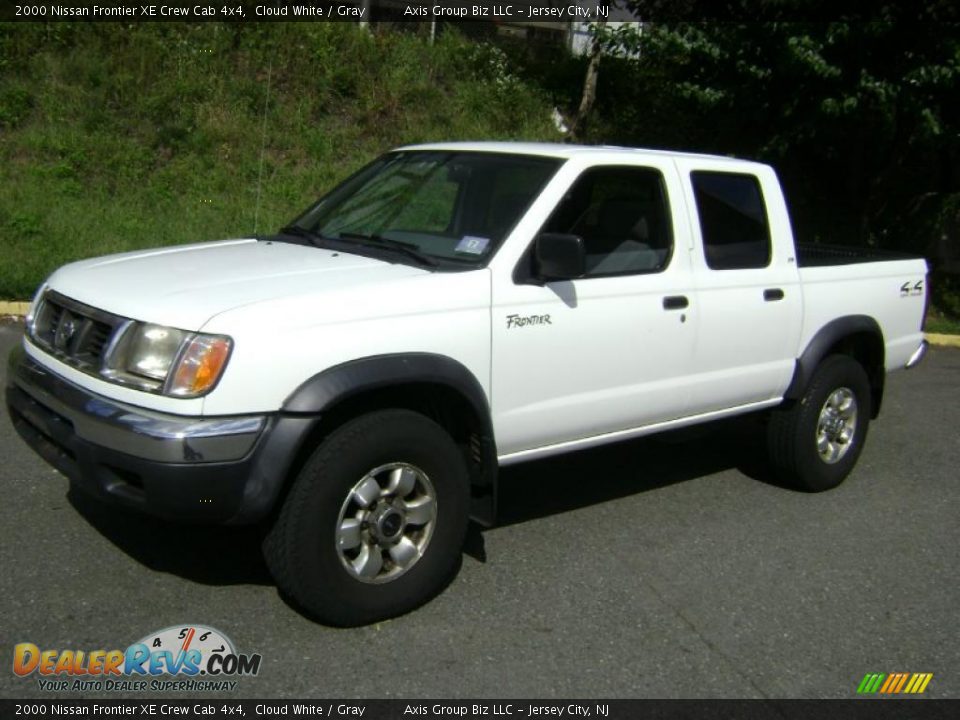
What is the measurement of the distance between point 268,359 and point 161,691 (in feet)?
3.85

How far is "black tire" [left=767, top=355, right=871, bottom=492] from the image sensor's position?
567cm

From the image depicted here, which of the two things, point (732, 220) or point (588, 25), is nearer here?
point (732, 220)

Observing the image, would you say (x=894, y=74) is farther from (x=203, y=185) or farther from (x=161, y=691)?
(x=161, y=691)

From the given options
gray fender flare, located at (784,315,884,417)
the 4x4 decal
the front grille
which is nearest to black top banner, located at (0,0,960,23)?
the 4x4 decal

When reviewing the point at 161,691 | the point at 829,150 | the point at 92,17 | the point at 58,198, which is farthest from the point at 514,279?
the point at 92,17

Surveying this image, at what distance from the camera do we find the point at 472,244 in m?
4.32

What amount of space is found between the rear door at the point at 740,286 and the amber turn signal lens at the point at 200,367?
8.05 feet

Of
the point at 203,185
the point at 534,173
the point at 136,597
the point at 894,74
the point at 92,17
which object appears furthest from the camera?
the point at 92,17

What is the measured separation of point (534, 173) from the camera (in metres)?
4.57

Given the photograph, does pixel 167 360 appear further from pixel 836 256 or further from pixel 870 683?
pixel 836 256

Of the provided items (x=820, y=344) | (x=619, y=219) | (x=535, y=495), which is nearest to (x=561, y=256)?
(x=619, y=219)

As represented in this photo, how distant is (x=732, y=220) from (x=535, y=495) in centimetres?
182
